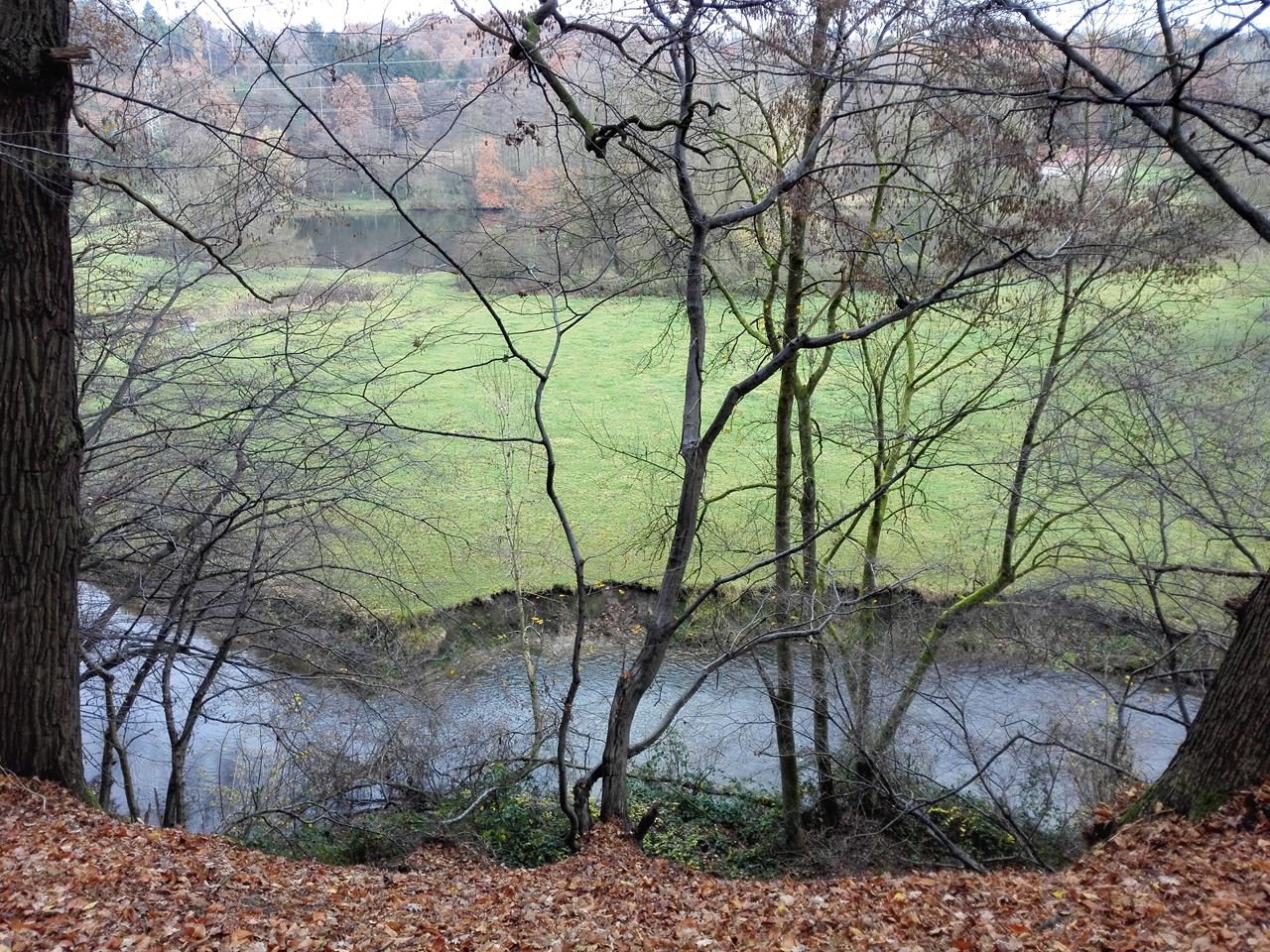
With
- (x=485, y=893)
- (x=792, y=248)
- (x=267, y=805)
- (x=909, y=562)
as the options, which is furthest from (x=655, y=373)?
(x=485, y=893)

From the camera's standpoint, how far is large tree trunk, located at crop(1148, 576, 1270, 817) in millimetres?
4496

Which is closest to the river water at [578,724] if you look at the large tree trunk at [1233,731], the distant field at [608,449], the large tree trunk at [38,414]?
the distant field at [608,449]

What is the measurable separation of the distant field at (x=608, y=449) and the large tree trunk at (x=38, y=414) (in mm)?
3802

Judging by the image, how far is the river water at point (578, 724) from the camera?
9.77 meters

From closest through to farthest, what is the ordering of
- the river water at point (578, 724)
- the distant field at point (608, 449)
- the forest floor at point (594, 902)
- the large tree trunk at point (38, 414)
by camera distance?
the forest floor at point (594, 902) → the large tree trunk at point (38, 414) → the river water at point (578, 724) → the distant field at point (608, 449)

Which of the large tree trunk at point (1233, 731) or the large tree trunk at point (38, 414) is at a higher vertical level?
the large tree trunk at point (38, 414)

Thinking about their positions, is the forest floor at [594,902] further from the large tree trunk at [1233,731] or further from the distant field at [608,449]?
the distant field at [608,449]

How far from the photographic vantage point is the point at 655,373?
22812 millimetres

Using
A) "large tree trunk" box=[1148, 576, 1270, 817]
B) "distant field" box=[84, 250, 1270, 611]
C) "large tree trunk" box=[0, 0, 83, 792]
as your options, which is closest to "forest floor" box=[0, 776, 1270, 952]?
"large tree trunk" box=[1148, 576, 1270, 817]

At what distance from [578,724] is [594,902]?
7138 mm

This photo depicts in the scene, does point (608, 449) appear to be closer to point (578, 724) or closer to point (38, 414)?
point (578, 724)

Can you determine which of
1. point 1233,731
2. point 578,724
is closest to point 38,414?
point 1233,731

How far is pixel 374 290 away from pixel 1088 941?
31.0 feet

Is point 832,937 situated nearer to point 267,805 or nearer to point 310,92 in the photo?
point 310,92
